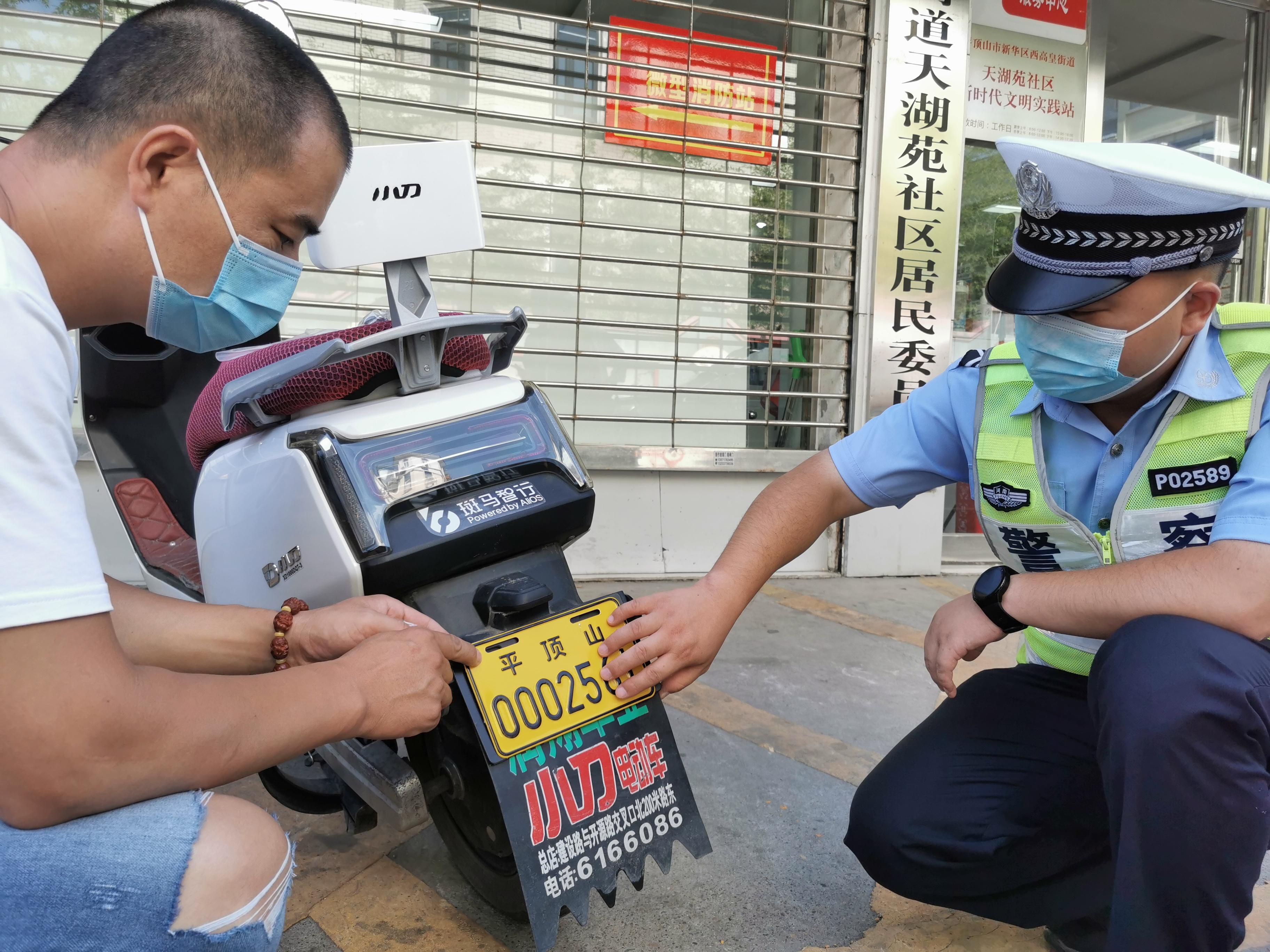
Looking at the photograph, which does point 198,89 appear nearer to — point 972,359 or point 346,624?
point 346,624

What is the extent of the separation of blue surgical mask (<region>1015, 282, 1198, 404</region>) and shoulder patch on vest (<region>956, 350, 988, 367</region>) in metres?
0.21

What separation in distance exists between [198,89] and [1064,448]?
1.49 m

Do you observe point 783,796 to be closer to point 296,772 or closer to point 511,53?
point 296,772

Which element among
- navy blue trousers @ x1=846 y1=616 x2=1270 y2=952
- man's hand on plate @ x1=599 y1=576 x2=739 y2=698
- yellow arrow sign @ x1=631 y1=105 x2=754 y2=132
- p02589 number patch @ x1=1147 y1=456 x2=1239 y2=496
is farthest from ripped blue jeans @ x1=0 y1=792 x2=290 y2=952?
yellow arrow sign @ x1=631 y1=105 x2=754 y2=132

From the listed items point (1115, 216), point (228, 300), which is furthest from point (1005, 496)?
point (228, 300)

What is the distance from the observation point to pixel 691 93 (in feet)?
15.1

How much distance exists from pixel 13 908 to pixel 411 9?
4196 mm

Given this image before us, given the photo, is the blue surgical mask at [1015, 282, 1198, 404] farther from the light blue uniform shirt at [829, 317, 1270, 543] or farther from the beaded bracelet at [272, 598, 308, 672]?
the beaded bracelet at [272, 598, 308, 672]

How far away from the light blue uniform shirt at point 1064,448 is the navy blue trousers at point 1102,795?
0.25m

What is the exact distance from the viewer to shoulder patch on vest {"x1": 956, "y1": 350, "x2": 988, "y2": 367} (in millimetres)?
1763

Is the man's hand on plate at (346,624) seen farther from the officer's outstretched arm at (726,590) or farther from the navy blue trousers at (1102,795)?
the navy blue trousers at (1102,795)

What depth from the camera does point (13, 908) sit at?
0.96 meters

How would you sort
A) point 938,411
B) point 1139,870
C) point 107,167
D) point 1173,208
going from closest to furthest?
point 107,167 → point 1139,870 → point 1173,208 → point 938,411

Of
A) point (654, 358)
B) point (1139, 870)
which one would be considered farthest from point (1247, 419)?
point (654, 358)
